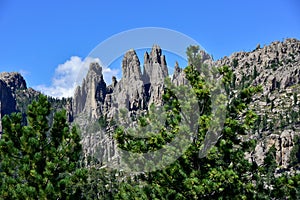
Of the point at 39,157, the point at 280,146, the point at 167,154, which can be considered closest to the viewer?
the point at 167,154

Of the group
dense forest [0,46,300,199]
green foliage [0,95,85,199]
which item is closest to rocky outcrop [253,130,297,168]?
dense forest [0,46,300,199]

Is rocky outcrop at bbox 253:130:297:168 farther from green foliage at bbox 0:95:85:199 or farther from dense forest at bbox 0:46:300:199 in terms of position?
green foliage at bbox 0:95:85:199

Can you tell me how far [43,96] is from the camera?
16250 millimetres

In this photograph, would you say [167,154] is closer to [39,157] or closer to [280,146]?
[39,157]

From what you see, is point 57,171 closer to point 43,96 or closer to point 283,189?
point 43,96

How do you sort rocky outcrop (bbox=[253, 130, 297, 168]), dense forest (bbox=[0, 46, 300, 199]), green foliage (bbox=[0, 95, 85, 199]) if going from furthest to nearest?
rocky outcrop (bbox=[253, 130, 297, 168])
green foliage (bbox=[0, 95, 85, 199])
dense forest (bbox=[0, 46, 300, 199])

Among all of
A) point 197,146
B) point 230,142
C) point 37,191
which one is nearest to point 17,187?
point 37,191

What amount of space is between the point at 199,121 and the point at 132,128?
10.4ft

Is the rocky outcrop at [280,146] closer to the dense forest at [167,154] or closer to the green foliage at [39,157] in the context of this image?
the dense forest at [167,154]

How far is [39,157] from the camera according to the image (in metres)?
14.9

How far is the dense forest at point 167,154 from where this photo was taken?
46.1ft

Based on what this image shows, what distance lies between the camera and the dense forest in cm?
1405

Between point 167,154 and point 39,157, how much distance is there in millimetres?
5087

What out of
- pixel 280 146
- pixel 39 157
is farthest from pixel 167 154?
pixel 280 146
